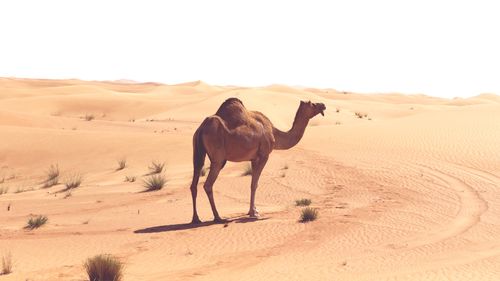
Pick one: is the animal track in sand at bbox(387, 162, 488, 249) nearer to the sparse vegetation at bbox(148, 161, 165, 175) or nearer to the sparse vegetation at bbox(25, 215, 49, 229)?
the sparse vegetation at bbox(25, 215, 49, 229)

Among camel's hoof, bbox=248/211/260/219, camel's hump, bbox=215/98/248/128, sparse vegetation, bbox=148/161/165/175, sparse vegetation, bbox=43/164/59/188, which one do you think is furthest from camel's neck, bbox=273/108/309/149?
sparse vegetation, bbox=43/164/59/188

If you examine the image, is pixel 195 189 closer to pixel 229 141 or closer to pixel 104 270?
pixel 229 141

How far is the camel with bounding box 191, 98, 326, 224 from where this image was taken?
36.0ft

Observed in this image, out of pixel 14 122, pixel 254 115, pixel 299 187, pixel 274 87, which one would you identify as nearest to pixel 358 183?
pixel 299 187

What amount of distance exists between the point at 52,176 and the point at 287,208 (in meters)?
10.4

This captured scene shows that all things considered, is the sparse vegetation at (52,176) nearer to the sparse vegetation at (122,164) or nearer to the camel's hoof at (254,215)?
the sparse vegetation at (122,164)

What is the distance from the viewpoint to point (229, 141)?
435 inches

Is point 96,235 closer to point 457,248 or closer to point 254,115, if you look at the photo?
point 254,115

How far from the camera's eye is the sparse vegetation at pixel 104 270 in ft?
24.0

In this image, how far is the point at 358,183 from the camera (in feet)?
50.1

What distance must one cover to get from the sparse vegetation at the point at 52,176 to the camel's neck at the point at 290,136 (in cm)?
Result: 902

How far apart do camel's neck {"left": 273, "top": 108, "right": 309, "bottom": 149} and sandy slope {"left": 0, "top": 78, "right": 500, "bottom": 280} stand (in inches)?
55.6

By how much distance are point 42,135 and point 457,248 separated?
70.8 feet

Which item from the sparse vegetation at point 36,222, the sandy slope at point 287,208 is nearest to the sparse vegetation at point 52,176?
the sandy slope at point 287,208
